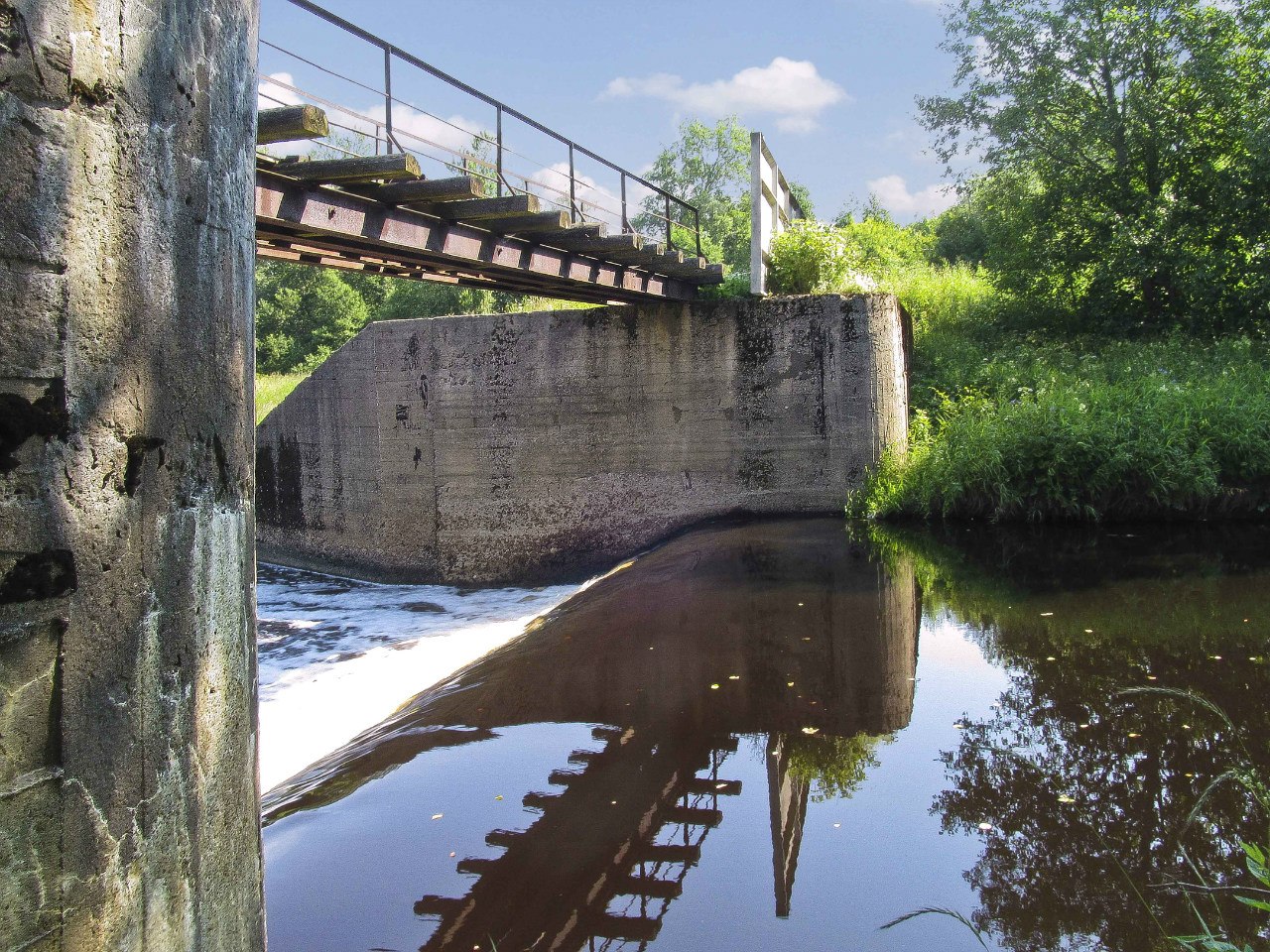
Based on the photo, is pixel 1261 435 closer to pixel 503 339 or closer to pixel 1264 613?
pixel 1264 613

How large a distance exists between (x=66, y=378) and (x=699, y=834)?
3137 millimetres

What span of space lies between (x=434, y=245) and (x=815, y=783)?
660 cm

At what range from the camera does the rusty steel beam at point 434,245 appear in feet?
25.8

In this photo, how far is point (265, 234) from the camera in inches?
340

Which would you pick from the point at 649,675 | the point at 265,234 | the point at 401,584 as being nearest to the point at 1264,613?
the point at 649,675

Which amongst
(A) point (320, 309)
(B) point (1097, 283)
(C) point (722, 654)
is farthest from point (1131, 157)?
(A) point (320, 309)

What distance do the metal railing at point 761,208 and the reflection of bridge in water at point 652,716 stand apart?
4.19 metres

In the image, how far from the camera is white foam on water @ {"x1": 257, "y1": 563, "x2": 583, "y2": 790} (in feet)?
24.8

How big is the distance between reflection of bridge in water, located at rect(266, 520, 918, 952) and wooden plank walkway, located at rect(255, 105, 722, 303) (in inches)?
128

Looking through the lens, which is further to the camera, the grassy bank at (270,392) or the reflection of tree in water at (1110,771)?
the grassy bank at (270,392)

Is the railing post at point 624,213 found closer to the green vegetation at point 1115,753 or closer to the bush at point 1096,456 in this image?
the bush at point 1096,456

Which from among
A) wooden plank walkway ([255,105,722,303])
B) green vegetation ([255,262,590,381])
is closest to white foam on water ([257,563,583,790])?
wooden plank walkway ([255,105,722,303])

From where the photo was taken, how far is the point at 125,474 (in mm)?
2027

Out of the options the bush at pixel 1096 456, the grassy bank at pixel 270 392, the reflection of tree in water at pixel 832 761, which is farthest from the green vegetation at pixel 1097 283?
the grassy bank at pixel 270 392
